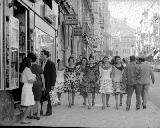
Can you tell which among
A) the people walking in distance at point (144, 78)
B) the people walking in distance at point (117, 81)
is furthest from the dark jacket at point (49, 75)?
the people walking in distance at point (144, 78)

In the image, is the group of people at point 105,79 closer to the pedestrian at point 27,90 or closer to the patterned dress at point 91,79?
the patterned dress at point 91,79

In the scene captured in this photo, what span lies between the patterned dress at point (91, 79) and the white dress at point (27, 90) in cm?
407

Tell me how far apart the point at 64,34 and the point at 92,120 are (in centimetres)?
1738

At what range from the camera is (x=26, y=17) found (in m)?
12.8

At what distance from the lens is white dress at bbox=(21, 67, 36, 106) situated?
28.6ft

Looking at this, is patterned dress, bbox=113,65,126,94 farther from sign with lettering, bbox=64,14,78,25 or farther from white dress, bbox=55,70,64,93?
sign with lettering, bbox=64,14,78,25

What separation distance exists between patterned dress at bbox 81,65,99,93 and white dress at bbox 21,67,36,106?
160 inches

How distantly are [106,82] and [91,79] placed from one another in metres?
0.54

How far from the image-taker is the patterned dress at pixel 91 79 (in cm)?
1276

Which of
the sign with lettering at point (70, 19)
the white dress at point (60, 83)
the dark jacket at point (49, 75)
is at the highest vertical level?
the sign with lettering at point (70, 19)

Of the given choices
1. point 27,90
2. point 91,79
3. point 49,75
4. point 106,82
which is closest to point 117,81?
point 106,82

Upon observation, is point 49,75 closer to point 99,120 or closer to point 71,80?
point 99,120

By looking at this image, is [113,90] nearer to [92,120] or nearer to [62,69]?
[62,69]

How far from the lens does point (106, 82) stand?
41.1ft
